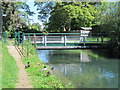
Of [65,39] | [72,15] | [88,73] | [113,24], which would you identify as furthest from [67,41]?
[72,15]

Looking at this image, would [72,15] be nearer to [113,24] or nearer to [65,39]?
[65,39]

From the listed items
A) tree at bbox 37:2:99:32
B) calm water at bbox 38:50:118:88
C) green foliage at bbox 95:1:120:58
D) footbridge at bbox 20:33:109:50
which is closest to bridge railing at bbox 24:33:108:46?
footbridge at bbox 20:33:109:50

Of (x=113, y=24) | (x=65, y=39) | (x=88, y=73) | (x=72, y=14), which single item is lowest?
(x=88, y=73)

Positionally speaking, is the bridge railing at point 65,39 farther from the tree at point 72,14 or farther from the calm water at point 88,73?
the tree at point 72,14

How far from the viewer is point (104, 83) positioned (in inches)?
249

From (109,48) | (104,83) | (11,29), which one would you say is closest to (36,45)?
(109,48)

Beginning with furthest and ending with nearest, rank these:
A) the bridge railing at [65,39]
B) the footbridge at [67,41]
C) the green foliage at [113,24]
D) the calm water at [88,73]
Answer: the bridge railing at [65,39] < the footbridge at [67,41] < the green foliage at [113,24] < the calm water at [88,73]

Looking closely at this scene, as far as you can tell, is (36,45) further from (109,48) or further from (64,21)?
(64,21)

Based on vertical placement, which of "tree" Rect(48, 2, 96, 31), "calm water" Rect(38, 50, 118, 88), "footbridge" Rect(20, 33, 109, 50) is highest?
"tree" Rect(48, 2, 96, 31)

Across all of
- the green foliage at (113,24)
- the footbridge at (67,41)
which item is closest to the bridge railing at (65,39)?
the footbridge at (67,41)

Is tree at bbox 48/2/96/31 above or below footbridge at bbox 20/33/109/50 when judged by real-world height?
above

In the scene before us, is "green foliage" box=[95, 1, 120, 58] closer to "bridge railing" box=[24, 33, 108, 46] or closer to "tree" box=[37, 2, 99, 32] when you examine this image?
"bridge railing" box=[24, 33, 108, 46]

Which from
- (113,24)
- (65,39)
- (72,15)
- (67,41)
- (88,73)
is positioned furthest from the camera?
(72,15)

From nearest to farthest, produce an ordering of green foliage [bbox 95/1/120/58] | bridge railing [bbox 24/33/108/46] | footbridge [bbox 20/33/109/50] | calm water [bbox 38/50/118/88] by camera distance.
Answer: calm water [bbox 38/50/118/88] → green foliage [bbox 95/1/120/58] → footbridge [bbox 20/33/109/50] → bridge railing [bbox 24/33/108/46]
